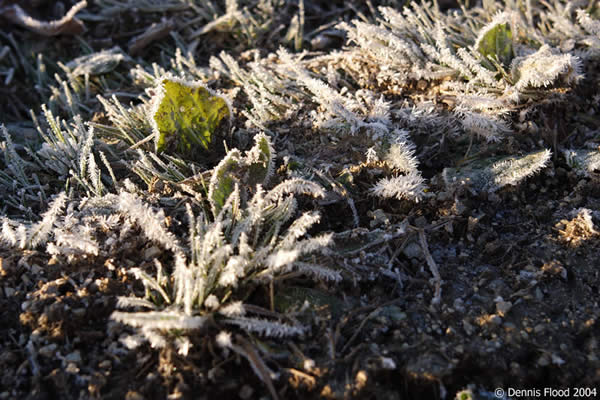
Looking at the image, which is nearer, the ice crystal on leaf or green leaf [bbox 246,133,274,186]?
the ice crystal on leaf

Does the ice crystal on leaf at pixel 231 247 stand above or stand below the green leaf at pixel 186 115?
below

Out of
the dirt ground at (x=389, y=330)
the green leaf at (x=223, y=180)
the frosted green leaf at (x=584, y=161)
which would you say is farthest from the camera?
the frosted green leaf at (x=584, y=161)

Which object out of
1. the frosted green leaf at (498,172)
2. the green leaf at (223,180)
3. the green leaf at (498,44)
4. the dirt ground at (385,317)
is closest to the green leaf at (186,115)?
the green leaf at (223,180)

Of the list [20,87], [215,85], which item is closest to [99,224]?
[215,85]

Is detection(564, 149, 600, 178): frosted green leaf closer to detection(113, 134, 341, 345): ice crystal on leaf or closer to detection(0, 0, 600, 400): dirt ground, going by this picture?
detection(0, 0, 600, 400): dirt ground

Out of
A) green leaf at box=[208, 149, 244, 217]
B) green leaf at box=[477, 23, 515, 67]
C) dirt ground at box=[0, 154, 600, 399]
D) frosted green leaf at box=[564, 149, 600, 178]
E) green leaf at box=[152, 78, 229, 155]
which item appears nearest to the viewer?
dirt ground at box=[0, 154, 600, 399]

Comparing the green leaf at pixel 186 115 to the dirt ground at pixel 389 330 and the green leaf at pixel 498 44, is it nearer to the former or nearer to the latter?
the dirt ground at pixel 389 330

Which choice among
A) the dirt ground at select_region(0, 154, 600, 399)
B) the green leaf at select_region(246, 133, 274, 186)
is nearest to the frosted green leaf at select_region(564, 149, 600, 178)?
the dirt ground at select_region(0, 154, 600, 399)
